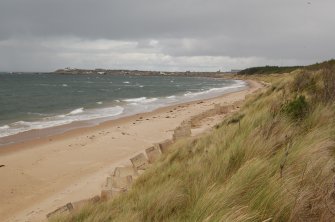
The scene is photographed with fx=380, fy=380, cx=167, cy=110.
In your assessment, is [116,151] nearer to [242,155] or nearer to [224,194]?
[242,155]

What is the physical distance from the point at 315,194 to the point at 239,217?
2.68ft

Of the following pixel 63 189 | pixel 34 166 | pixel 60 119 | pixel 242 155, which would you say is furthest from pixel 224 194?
pixel 60 119

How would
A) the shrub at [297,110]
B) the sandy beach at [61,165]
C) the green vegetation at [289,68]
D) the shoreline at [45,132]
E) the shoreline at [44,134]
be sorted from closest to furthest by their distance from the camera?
the shrub at [297,110] < the sandy beach at [61,165] < the green vegetation at [289,68] < the shoreline at [44,134] < the shoreline at [45,132]

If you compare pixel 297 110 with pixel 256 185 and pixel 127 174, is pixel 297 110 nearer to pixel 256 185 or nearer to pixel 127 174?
pixel 256 185

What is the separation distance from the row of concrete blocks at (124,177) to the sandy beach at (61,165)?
2.48 feet

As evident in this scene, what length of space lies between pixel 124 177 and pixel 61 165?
202 inches

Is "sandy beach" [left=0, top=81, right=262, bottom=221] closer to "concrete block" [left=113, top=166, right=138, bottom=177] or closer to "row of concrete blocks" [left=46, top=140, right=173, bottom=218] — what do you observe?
"concrete block" [left=113, top=166, right=138, bottom=177]

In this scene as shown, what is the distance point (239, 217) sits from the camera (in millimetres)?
3027

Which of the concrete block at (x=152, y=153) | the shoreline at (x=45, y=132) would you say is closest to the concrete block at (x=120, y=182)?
the concrete block at (x=152, y=153)

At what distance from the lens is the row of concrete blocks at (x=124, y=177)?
6.55 m

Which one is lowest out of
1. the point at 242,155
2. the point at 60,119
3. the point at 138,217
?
the point at 60,119

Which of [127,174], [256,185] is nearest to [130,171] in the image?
[127,174]

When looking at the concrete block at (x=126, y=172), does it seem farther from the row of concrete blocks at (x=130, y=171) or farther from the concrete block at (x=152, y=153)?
the concrete block at (x=152, y=153)

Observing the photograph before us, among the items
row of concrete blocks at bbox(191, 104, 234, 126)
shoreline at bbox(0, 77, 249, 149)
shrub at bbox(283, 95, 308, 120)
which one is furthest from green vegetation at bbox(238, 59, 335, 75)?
shoreline at bbox(0, 77, 249, 149)
